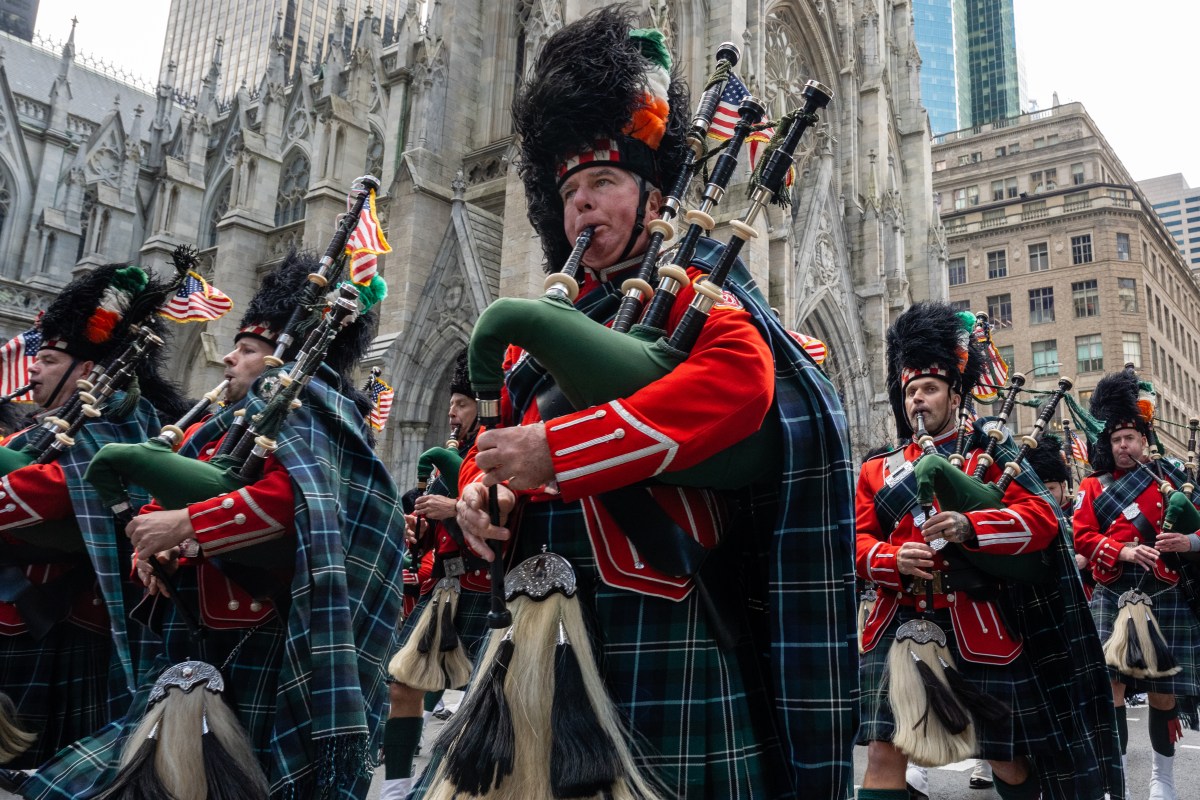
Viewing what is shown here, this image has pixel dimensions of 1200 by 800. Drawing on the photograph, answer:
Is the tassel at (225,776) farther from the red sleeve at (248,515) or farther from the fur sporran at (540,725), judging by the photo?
the fur sporran at (540,725)

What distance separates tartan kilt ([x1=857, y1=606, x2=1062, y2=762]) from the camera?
4.37 meters

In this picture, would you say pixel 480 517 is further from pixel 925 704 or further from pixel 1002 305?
pixel 1002 305

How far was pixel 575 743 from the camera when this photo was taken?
1854mm

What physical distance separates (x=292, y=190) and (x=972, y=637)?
98.5 feet

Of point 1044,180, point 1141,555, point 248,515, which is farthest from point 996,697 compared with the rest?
point 1044,180

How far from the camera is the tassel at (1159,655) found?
6484 mm

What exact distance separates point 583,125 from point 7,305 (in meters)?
38.6

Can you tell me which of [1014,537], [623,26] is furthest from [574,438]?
[1014,537]

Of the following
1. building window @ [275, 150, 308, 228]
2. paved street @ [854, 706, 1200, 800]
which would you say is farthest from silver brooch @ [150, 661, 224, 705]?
building window @ [275, 150, 308, 228]

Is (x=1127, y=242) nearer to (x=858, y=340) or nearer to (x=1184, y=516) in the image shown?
(x=858, y=340)

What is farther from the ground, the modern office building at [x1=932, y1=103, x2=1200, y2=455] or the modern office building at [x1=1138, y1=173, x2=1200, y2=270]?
the modern office building at [x1=1138, y1=173, x2=1200, y2=270]

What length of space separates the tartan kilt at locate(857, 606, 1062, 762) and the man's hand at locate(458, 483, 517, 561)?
296cm

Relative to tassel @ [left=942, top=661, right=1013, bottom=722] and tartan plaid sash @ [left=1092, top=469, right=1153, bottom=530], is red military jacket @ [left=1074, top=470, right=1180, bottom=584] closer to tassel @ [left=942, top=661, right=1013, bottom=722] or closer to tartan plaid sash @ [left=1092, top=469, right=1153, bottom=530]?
tartan plaid sash @ [left=1092, top=469, right=1153, bottom=530]

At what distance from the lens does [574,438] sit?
189 cm
